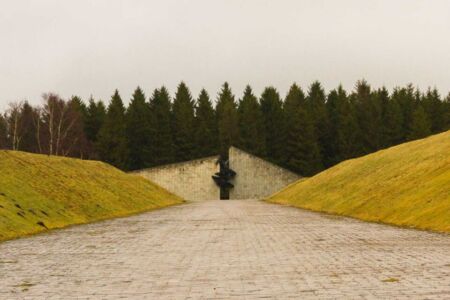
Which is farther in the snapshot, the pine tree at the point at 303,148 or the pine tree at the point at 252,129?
the pine tree at the point at 252,129

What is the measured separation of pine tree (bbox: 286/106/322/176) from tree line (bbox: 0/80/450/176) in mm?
163

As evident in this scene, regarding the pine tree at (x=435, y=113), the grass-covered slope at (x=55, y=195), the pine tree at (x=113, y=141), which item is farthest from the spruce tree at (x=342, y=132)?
the grass-covered slope at (x=55, y=195)

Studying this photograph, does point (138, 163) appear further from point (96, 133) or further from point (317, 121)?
point (317, 121)

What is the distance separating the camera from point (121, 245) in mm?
15508

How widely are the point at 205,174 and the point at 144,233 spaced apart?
58549 mm

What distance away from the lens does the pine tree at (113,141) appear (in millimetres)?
94000

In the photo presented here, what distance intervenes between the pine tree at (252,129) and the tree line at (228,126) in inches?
7.1

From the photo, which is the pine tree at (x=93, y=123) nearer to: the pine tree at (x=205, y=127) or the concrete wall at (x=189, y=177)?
the pine tree at (x=205, y=127)

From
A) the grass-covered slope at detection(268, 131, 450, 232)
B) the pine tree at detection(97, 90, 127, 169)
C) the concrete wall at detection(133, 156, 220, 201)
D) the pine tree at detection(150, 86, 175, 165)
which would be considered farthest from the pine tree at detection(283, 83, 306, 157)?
the grass-covered slope at detection(268, 131, 450, 232)

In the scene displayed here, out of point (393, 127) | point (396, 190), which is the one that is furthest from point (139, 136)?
point (396, 190)

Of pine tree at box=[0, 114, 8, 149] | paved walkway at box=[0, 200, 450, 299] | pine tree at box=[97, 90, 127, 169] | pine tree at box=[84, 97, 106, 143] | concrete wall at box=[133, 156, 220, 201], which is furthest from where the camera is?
pine tree at box=[84, 97, 106, 143]

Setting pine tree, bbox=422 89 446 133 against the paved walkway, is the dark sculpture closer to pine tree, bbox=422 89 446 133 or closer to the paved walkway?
pine tree, bbox=422 89 446 133

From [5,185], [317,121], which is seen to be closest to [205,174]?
[317,121]

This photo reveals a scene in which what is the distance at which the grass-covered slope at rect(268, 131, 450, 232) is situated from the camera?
888 inches
